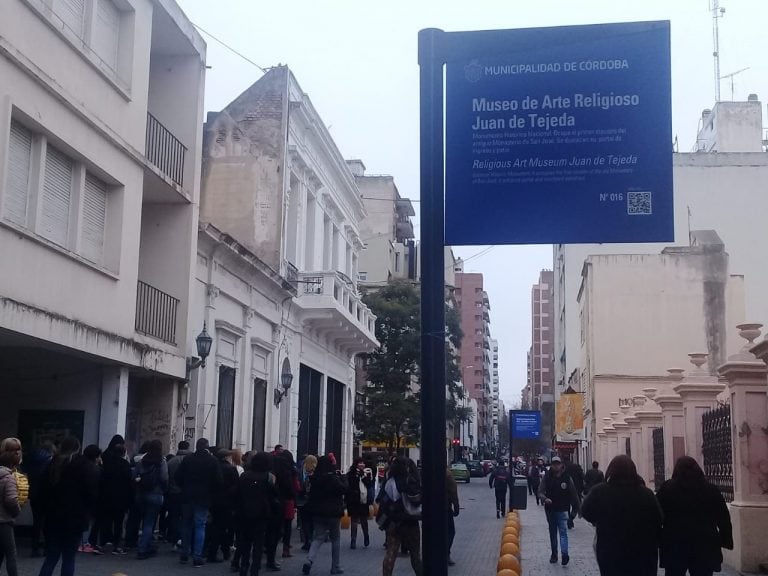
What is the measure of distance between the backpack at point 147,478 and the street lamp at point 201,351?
4686mm

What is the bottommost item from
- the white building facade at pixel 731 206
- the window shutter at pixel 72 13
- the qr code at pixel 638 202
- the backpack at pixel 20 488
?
the backpack at pixel 20 488

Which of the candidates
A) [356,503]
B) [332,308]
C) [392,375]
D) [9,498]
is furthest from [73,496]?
[392,375]

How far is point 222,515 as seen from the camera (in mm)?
14812

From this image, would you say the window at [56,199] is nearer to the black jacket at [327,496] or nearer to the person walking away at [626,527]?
the black jacket at [327,496]

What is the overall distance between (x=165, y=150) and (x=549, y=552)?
1026 centimetres

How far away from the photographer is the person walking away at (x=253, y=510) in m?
12.4

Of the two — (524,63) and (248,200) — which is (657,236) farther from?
(248,200)

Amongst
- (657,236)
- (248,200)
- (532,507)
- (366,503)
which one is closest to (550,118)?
(657,236)

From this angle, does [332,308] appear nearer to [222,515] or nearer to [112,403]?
[112,403]

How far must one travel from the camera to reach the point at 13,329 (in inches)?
495

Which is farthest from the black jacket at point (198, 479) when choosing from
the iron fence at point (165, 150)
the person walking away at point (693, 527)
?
the person walking away at point (693, 527)

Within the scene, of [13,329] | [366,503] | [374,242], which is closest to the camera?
[13,329]

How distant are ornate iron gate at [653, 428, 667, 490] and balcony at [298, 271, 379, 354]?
1038cm

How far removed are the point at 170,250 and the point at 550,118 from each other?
1412cm
